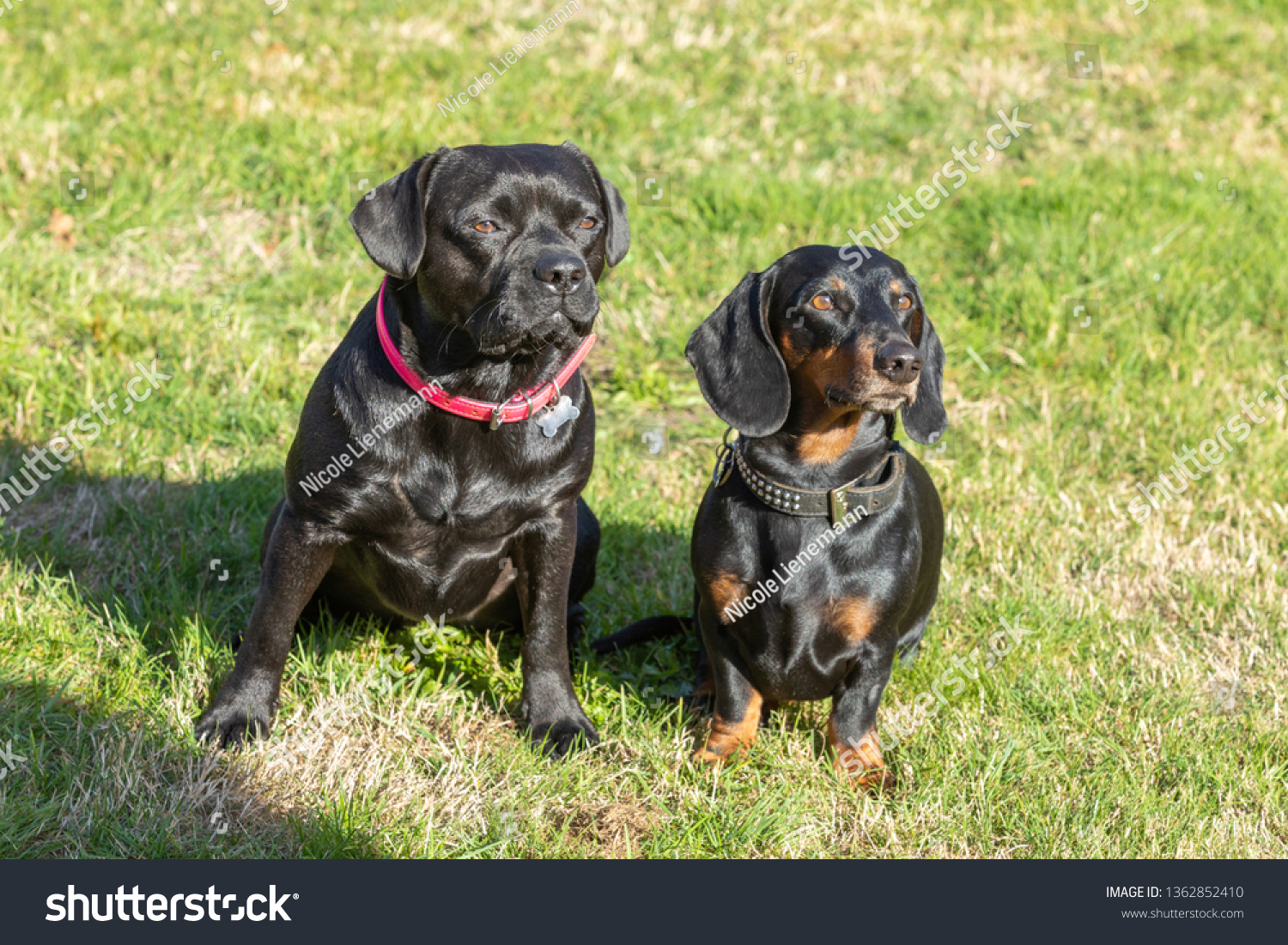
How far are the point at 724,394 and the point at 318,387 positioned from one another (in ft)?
3.95

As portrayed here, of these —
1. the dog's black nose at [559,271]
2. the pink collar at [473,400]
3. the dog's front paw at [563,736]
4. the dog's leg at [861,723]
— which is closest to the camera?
the dog's black nose at [559,271]

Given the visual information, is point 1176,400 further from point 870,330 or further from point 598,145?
point 598,145

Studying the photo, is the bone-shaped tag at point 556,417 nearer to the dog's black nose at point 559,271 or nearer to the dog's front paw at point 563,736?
the dog's black nose at point 559,271

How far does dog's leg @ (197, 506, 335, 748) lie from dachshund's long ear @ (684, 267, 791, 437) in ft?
4.04

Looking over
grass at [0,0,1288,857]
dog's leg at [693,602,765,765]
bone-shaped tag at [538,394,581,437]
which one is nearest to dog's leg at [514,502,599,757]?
grass at [0,0,1288,857]

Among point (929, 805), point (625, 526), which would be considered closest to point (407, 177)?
point (625, 526)

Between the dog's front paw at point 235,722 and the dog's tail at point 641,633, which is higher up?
the dog's tail at point 641,633

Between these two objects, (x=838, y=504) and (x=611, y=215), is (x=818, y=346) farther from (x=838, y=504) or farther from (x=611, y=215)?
(x=611, y=215)

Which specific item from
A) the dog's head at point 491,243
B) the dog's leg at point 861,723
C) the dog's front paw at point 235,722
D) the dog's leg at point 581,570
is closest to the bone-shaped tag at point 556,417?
the dog's head at point 491,243

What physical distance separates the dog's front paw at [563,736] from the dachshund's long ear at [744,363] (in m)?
1.09

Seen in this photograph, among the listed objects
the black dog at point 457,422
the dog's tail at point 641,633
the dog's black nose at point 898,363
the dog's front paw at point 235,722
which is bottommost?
the dog's front paw at point 235,722

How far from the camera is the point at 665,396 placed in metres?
6.02

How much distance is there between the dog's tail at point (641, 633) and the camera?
14.2 feet

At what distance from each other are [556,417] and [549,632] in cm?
73
